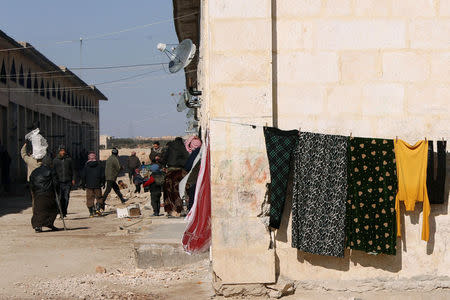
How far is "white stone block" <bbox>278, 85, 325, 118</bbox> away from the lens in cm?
674

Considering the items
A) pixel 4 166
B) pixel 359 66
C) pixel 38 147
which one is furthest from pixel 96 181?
pixel 359 66

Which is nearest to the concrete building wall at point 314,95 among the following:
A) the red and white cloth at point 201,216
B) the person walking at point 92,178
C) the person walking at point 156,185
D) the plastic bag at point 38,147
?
the red and white cloth at point 201,216

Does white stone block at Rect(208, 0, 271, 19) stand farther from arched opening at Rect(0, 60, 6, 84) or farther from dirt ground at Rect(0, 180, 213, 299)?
arched opening at Rect(0, 60, 6, 84)

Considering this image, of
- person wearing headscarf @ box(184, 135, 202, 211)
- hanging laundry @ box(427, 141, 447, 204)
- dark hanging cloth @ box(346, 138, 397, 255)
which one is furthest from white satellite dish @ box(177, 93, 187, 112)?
hanging laundry @ box(427, 141, 447, 204)

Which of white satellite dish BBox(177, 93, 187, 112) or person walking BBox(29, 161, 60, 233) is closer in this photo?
person walking BBox(29, 161, 60, 233)

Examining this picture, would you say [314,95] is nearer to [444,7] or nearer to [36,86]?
[444,7]

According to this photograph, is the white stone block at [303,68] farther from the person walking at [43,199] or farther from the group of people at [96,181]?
the person walking at [43,199]

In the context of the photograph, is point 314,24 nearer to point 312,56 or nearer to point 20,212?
point 312,56

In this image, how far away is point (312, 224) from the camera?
6699 millimetres

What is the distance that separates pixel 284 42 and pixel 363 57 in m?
0.75

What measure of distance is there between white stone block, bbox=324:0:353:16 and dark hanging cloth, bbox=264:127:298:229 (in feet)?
3.83

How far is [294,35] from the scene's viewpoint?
22.1 feet

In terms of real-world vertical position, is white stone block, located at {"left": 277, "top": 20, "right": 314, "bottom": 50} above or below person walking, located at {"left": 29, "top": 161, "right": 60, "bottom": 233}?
above

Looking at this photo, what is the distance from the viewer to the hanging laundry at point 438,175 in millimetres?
6684
